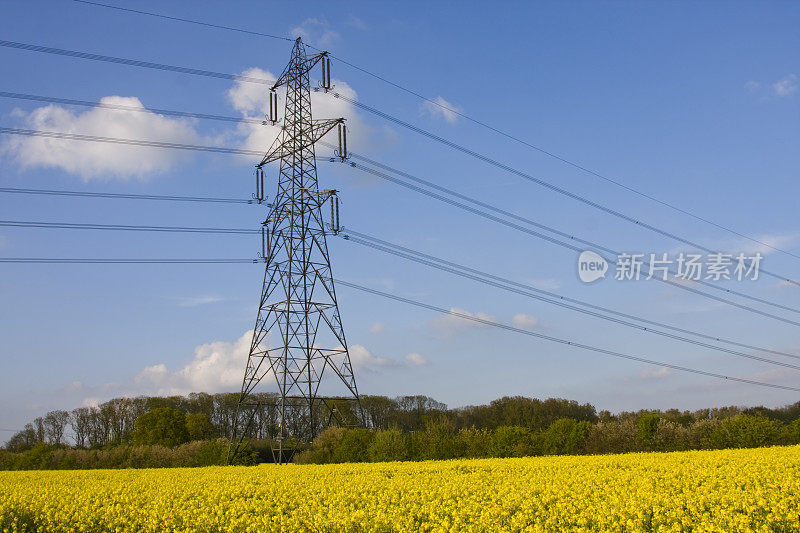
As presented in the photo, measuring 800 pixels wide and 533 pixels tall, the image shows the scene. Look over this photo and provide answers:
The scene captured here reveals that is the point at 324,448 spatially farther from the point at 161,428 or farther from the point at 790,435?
the point at 161,428

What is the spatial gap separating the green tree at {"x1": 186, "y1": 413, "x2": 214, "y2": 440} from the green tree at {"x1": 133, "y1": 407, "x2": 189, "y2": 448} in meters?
2.08

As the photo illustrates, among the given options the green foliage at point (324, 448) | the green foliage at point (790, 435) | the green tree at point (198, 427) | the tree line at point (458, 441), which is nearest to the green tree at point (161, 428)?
the green tree at point (198, 427)

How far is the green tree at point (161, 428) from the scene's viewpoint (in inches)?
3007

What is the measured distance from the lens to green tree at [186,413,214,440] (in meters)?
82.6

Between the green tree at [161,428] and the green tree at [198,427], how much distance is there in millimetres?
2084

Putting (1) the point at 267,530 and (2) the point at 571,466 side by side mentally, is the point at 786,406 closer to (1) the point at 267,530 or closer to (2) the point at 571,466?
(2) the point at 571,466

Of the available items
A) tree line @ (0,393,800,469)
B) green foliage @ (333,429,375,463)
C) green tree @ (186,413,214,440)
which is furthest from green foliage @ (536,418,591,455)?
green tree @ (186,413,214,440)

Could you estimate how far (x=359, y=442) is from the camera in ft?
131

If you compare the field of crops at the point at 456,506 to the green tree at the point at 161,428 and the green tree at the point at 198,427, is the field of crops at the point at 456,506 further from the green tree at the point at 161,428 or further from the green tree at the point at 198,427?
the green tree at the point at 198,427

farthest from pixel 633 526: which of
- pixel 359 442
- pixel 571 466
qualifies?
pixel 359 442

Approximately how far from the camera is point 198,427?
3319 inches

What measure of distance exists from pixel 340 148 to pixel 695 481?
962 inches

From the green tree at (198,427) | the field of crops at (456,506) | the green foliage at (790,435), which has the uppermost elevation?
the green tree at (198,427)

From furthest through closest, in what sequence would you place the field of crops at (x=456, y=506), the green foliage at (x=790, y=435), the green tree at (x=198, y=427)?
1. the green tree at (x=198, y=427)
2. the green foliage at (x=790, y=435)
3. the field of crops at (x=456, y=506)
